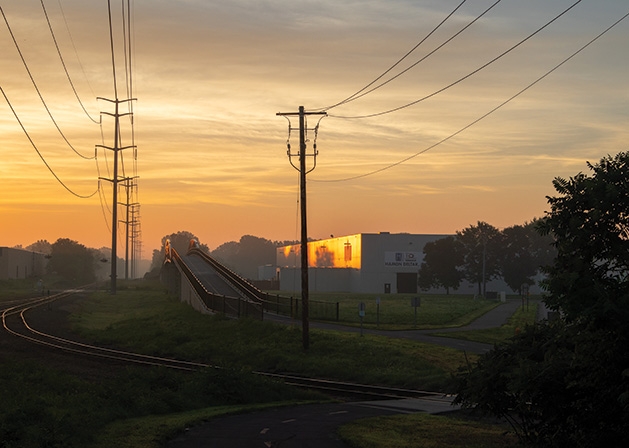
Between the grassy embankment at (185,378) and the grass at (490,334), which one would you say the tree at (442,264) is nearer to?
the grass at (490,334)

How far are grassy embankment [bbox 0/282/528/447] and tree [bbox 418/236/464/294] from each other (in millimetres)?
73043

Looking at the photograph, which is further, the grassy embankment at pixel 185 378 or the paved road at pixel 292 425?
the paved road at pixel 292 425

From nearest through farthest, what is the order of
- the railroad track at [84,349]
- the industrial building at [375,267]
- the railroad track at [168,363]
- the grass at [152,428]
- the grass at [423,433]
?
the grass at [152,428], the grass at [423,433], the railroad track at [168,363], the railroad track at [84,349], the industrial building at [375,267]

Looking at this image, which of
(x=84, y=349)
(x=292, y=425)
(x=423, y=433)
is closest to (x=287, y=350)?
(x=84, y=349)

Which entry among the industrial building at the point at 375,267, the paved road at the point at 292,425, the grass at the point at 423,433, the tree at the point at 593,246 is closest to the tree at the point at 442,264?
the industrial building at the point at 375,267

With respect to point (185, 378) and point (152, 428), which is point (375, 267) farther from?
point (152, 428)

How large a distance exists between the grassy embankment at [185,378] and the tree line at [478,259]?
2884 inches

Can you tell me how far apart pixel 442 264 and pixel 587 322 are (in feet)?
417

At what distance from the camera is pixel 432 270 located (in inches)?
5595

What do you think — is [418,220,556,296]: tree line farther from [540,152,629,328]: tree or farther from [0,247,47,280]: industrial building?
[540,152,629,328]: tree

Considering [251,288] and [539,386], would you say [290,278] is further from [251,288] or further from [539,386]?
[539,386]

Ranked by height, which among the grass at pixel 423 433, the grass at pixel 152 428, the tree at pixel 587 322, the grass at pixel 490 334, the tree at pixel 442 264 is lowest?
the grass at pixel 423 433

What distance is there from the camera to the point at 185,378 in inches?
1443

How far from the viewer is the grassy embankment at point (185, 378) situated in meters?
23.7
